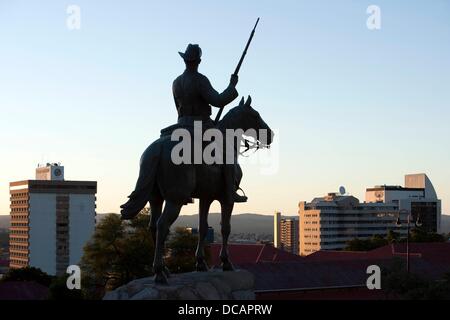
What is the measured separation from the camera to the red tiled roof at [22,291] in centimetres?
4453

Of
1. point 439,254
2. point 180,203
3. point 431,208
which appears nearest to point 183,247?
point 439,254

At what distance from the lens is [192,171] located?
12914 millimetres

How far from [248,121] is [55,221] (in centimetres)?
9968

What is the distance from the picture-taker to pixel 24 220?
374 ft

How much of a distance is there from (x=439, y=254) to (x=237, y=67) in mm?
48680

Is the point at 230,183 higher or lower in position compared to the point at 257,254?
higher

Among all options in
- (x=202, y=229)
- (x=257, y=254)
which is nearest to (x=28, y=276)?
(x=257, y=254)

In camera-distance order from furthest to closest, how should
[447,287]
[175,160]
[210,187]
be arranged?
[447,287]
[210,187]
[175,160]

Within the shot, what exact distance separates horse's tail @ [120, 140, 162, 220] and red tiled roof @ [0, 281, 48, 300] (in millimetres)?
33316

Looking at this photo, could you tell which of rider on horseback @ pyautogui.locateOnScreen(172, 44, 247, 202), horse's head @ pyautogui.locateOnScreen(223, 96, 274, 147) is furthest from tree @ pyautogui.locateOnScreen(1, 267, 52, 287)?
rider on horseback @ pyautogui.locateOnScreen(172, 44, 247, 202)

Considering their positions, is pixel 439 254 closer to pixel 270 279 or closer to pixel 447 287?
pixel 270 279

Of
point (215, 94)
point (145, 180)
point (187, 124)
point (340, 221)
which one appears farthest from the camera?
point (340, 221)

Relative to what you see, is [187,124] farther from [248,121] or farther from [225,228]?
[225,228]
